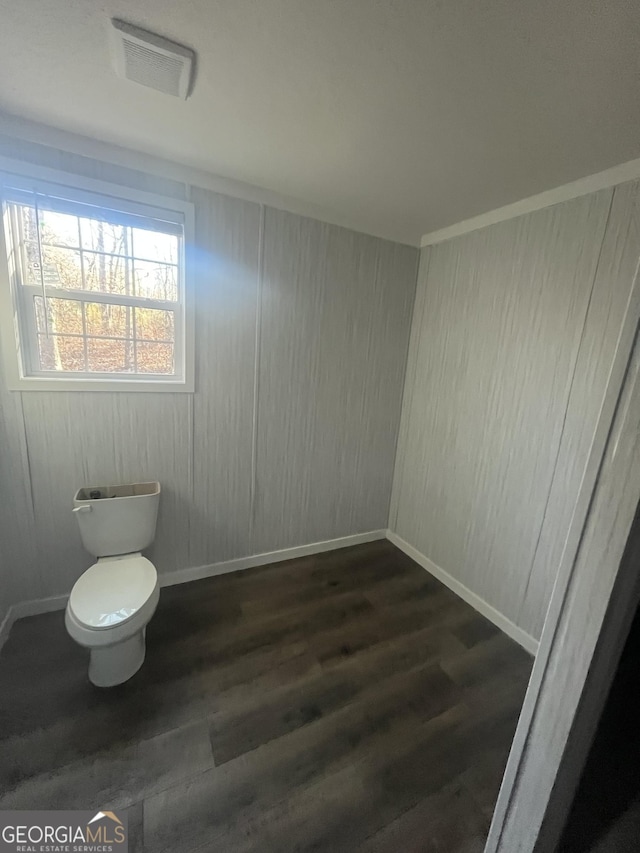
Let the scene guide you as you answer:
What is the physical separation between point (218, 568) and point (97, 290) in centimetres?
182

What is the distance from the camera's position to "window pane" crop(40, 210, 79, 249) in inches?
66.3

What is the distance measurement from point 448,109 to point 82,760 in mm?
2698

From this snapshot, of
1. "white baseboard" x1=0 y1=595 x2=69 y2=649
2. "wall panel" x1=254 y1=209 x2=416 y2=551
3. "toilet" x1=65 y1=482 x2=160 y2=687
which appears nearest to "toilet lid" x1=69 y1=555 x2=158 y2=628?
"toilet" x1=65 y1=482 x2=160 y2=687

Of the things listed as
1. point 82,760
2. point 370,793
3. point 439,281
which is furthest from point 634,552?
point 439,281

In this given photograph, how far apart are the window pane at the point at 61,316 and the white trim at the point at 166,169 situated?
0.68 meters

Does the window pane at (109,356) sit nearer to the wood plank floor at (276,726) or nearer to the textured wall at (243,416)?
the textured wall at (243,416)

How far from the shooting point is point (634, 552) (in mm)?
738

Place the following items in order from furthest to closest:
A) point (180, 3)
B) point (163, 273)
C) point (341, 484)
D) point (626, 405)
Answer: point (341, 484) < point (163, 273) < point (180, 3) < point (626, 405)

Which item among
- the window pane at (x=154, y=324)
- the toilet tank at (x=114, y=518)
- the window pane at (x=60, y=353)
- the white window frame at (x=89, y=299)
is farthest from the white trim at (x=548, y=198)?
the toilet tank at (x=114, y=518)

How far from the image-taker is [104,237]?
1.79 meters

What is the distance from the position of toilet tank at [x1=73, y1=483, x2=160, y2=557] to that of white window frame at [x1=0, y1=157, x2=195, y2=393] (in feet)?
1.87

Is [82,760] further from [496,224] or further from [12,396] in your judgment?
[496,224]

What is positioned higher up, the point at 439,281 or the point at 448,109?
the point at 448,109

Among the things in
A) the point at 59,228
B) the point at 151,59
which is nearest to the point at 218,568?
the point at 59,228
